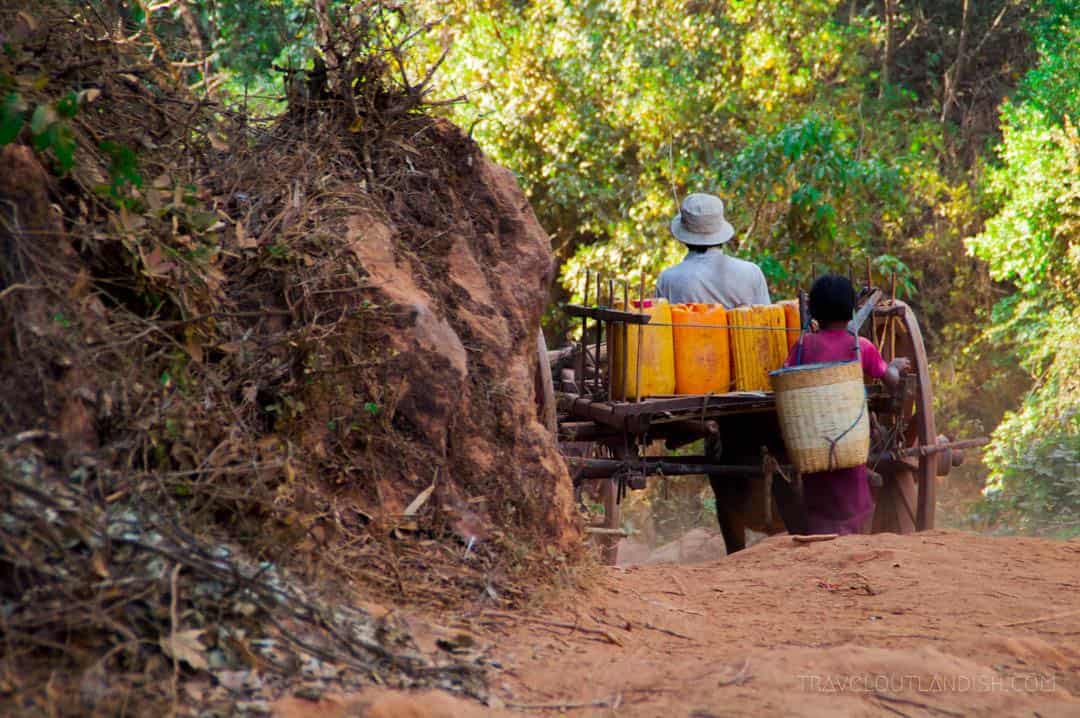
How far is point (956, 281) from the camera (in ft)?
46.3

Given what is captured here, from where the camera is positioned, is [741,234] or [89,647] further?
[741,234]

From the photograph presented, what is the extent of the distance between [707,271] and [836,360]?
1.21m

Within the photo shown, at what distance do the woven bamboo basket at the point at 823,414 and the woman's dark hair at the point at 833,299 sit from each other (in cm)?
35

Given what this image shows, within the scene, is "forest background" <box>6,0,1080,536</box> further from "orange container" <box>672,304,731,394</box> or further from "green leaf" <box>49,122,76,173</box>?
"green leaf" <box>49,122,76,173</box>

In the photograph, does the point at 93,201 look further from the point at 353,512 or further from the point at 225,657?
the point at 225,657

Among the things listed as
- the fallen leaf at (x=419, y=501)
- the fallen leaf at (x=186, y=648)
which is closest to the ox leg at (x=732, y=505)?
the fallen leaf at (x=419, y=501)

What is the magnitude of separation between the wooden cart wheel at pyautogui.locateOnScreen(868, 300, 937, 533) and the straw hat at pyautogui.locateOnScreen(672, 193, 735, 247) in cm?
111

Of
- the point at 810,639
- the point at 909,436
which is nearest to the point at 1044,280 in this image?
the point at 909,436

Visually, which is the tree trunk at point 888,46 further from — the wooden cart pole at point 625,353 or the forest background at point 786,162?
the wooden cart pole at point 625,353

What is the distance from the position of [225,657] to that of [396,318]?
5.66ft

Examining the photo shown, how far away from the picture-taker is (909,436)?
7195 millimetres

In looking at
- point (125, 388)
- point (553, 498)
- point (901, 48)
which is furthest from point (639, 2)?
point (125, 388)

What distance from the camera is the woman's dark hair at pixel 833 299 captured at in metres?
6.22

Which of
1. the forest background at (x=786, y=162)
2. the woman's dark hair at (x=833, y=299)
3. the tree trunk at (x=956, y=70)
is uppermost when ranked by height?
the tree trunk at (x=956, y=70)
